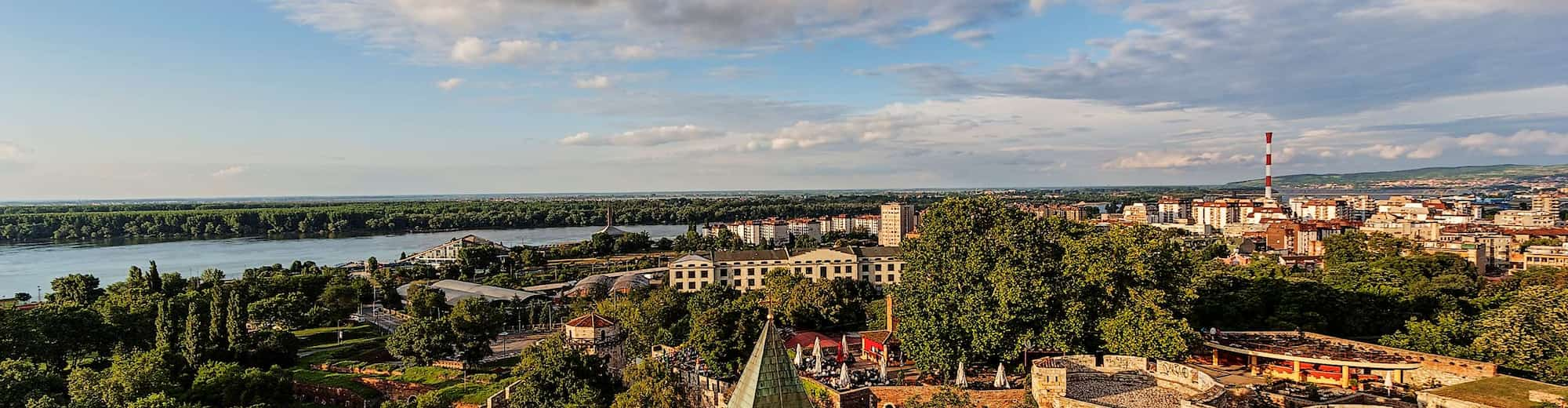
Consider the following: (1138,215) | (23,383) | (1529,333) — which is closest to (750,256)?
(23,383)

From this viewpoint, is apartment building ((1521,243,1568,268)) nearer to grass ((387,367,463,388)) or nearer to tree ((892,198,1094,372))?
tree ((892,198,1094,372))

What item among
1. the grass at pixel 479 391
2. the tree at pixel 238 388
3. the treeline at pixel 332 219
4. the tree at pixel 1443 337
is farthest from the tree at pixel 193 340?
the treeline at pixel 332 219

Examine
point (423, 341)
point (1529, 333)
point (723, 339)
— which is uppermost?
point (1529, 333)

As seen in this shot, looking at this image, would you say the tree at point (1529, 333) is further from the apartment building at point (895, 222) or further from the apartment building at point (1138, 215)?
the apartment building at point (1138, 215)

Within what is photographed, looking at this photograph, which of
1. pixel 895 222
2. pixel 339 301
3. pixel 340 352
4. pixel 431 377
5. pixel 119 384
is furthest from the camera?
pixel 895 222

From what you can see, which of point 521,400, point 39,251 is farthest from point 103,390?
point 39,251

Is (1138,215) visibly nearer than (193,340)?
No

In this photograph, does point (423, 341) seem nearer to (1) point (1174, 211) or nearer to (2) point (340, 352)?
(2) point (340, 352)

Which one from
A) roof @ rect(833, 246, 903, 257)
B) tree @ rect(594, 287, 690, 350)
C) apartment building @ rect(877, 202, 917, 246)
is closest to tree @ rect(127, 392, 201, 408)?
tree @ rect(594, 287, 690, 350)
